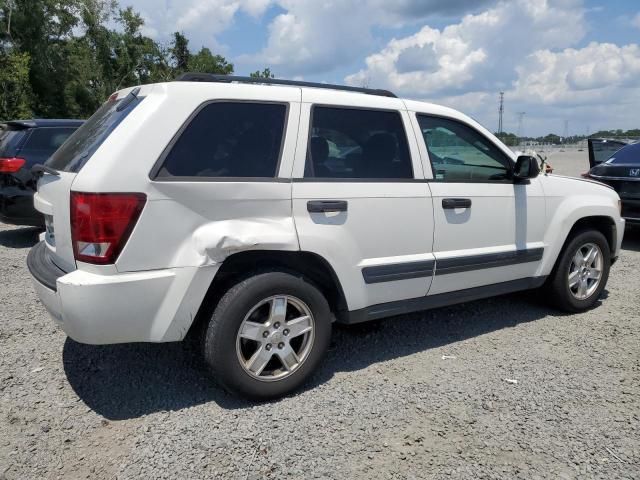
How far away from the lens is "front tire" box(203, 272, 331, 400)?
2977 millimetres

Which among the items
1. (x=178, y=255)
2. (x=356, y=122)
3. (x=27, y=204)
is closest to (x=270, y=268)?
(x=178, y=255)

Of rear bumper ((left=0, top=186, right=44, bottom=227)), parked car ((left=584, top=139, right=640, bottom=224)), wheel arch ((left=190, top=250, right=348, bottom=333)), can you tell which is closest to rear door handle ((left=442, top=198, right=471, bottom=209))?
wheel arch ((left=190, top=250, right=348, bottom=333))

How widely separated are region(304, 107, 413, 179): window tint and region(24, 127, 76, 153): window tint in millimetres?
5544

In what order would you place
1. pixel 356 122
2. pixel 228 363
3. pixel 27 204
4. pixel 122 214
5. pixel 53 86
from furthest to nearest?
pixel 53 86 < pixel 27 204 < pixel 356 122 < pixel 228 363 < pixel 122 214

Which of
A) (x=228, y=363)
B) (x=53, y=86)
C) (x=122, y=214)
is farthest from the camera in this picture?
(x=53, y=86)

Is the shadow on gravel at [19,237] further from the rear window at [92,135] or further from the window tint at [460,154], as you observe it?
the window tint at [460,154]

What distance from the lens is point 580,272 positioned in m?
4.80

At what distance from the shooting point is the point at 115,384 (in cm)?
340

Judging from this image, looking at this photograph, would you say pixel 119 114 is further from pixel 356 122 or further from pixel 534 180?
pixel 534 180

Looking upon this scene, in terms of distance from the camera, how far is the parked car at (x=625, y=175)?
7.25m

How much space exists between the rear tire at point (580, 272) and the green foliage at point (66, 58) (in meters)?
29.0

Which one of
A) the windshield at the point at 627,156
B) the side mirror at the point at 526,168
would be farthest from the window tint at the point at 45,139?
the windshield at the point at 627,156

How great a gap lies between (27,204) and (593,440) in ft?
23.3

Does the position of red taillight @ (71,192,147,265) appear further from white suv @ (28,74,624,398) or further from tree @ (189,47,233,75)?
tree @ (189,47,233,75)
